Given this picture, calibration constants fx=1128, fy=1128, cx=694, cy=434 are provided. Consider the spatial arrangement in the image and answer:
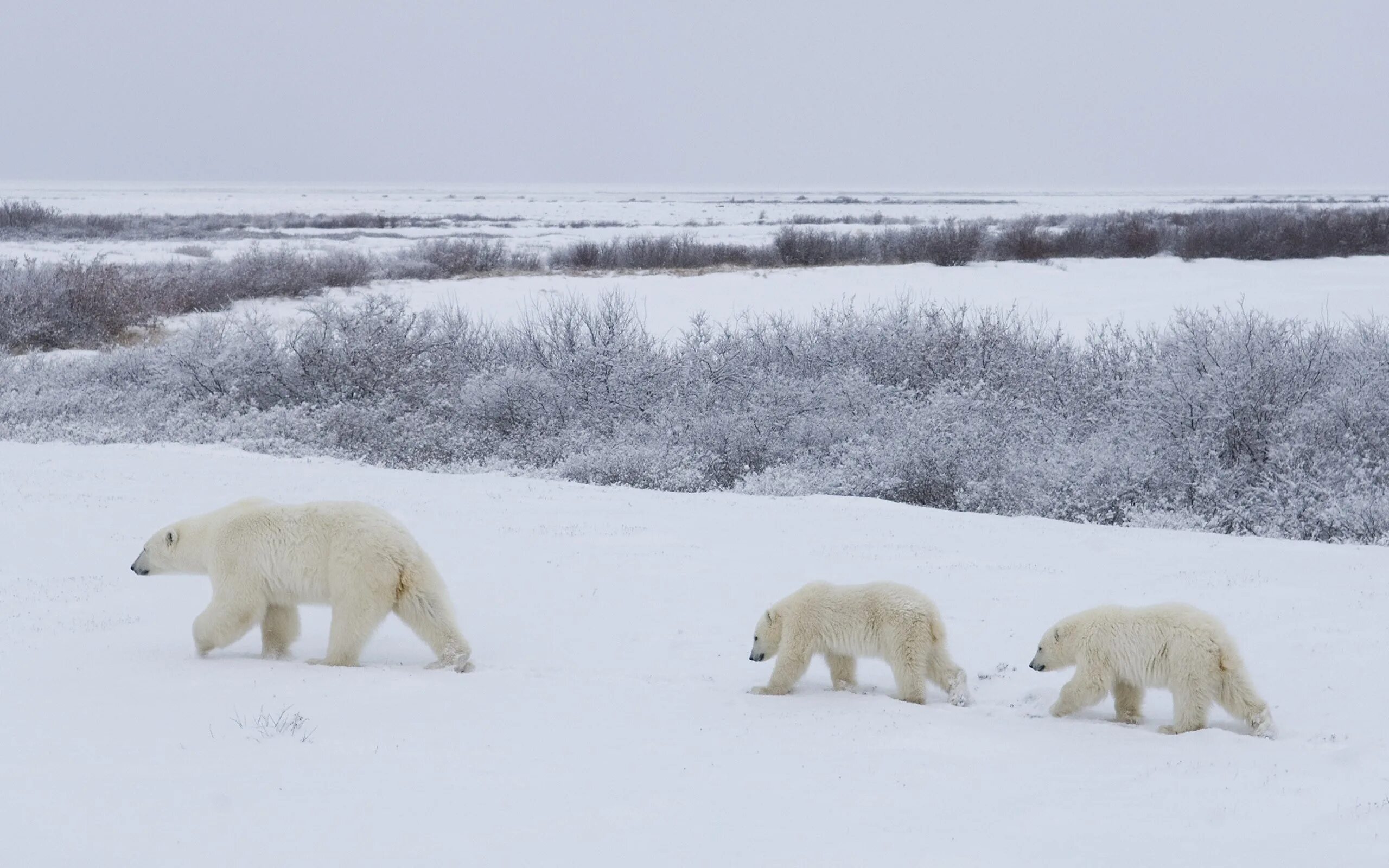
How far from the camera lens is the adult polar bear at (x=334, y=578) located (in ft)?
22.7

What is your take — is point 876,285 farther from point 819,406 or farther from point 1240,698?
point 1240,698

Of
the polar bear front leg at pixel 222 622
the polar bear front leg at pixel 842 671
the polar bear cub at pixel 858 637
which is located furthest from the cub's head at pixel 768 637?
the polar bear front leg at pixel 222 622

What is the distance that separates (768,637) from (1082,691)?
193cm

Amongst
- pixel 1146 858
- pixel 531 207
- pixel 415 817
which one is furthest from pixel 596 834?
pixel 531 207

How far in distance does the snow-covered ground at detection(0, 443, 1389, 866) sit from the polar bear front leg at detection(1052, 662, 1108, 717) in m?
0.18

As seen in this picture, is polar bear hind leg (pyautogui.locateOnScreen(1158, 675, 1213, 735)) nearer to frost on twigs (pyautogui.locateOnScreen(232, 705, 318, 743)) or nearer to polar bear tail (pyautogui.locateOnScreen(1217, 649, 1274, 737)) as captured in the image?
polar bear tail (pyautogui.locateOnScreen(1217, 649, 1274, 737))

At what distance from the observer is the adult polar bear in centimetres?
691

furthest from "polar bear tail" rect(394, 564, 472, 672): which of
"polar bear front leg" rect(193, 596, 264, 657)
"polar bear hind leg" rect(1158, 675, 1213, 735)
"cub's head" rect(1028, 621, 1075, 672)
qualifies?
"polar bear hind leg" rect(1158, 675, 1213, 735)

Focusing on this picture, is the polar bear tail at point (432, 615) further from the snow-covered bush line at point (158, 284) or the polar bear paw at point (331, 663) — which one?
the snow-covered bush line at point (158, 284)

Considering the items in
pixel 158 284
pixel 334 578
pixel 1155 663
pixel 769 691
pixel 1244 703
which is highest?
pixel 158 284

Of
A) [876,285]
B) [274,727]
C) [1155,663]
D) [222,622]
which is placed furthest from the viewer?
[876,285]

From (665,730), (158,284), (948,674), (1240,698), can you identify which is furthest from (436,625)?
→ (158,284)

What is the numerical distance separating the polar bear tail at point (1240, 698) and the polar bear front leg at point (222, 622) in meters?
5.74

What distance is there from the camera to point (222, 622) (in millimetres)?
7031
